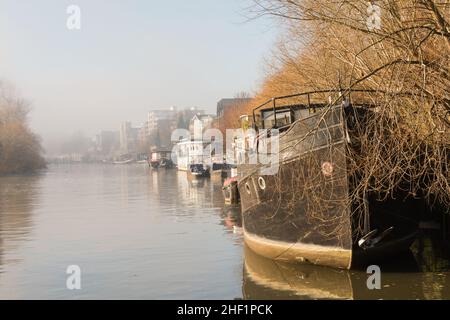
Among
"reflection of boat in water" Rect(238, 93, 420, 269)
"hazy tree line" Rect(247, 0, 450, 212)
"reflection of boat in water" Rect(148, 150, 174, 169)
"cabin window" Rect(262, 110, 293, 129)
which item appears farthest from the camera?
"reflection of boat in water" Rect(148, 150, 174, 169)

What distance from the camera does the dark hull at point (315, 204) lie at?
37.8 feet

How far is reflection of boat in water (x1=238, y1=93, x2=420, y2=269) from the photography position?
1144cm

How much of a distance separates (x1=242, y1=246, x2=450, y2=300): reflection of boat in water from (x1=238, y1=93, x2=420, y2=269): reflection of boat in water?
28 cm

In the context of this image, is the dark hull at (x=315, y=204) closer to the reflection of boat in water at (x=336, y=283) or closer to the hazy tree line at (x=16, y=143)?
the reflection of boat in water at (x=336, y=283)

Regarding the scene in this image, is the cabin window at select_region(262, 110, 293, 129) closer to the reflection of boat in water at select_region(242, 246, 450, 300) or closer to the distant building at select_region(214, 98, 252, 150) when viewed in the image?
the reflection of boat in water at select_region(242, 246, 450, 300)

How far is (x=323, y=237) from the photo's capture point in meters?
12.1

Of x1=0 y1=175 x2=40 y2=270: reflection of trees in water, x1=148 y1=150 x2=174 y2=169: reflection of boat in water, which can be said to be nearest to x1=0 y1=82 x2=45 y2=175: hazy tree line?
x1=148 y1=150 x2=174 y2=169: reflection of boat in water

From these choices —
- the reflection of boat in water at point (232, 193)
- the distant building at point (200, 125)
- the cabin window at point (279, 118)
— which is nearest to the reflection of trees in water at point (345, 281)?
the cabin window at point (279, 118)

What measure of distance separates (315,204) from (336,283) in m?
1.62

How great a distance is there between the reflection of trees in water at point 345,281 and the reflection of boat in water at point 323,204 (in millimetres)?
281

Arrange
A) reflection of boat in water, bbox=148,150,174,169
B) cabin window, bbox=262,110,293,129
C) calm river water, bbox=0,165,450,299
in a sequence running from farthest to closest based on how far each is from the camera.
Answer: reflection of boat in water, bbox=148,150,174,169, cabin window, bbox=262,110,293,129, calm river water, bbox=0,165,450,299

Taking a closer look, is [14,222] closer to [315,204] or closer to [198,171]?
[315,204]
